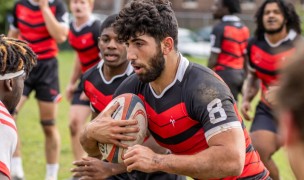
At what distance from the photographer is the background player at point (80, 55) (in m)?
7.45

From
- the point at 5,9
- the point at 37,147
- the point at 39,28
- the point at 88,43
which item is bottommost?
the point at 5,9

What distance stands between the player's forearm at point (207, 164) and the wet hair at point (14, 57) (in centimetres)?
102

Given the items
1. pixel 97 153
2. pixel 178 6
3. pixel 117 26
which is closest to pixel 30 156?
pixel 97 153

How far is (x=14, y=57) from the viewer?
3811 millimetres

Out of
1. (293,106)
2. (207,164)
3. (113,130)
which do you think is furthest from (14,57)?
(293,106)

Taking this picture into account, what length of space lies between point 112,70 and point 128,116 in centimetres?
163

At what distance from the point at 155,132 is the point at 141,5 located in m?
0.85

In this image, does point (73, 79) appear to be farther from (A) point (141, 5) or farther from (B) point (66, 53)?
(B) point (66, 53)

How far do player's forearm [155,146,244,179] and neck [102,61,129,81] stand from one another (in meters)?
1.98

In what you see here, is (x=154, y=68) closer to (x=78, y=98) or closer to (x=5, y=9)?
→ (x=78, y=98)

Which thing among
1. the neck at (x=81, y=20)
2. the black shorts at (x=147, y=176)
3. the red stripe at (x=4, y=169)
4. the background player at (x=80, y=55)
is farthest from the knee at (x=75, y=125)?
the red stripe at (x=4, y=169)

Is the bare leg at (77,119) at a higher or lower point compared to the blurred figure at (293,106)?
lower

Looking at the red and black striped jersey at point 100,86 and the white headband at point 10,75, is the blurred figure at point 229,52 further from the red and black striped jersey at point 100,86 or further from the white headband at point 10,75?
the white headband at point 10,75

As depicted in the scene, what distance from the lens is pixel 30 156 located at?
9305mm
